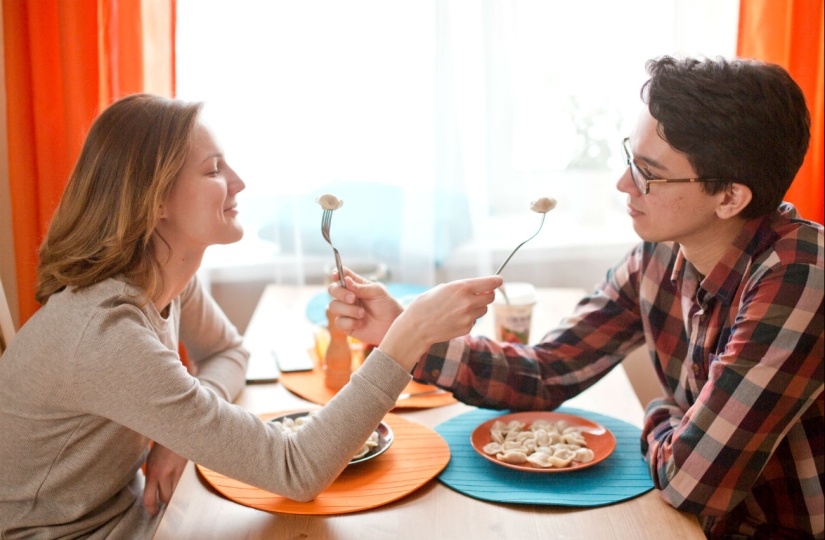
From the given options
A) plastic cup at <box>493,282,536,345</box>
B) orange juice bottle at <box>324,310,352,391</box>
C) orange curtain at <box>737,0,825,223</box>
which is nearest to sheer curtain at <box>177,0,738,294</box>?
orange curtain at <box>737,0,825,223</box>

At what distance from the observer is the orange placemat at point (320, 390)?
59.1 inches

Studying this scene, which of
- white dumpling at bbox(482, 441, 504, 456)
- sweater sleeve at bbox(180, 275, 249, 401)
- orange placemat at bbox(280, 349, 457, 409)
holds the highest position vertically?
sweater sleeve at bbox(180, 275, 249, 401)

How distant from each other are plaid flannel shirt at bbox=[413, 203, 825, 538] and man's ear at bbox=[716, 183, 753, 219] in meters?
0.04

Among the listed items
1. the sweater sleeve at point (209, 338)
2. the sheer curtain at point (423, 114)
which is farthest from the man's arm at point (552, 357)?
the sheer curtain at point (423, 114)

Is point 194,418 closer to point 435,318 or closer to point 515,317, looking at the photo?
point 435,318

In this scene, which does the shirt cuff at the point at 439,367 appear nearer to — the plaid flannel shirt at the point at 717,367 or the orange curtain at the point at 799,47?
the plaid flannel shirt at the point at 717,367

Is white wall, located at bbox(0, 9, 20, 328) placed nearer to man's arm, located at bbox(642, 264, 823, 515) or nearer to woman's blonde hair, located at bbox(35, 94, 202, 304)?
woman's blonde hair, located at bbox(35, 94, 202, 304)

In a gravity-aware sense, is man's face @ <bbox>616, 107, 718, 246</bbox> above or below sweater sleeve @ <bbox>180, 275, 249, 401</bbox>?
above

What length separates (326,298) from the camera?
222 cm

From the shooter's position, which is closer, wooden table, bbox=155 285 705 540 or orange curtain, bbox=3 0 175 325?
wooden table, bbox=155 285 705 540

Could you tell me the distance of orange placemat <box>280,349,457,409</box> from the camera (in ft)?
4.92

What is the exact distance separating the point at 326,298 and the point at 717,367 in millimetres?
1246

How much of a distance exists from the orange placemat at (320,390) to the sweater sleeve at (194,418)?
1.19 feet

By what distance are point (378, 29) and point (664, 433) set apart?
5.00ft
